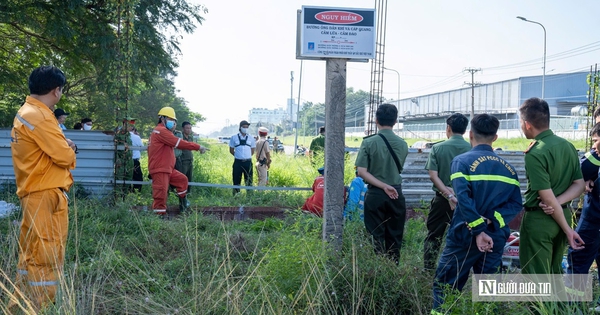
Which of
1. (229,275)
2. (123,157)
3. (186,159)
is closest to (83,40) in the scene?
(186,159)

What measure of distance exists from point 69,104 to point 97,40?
7334mm

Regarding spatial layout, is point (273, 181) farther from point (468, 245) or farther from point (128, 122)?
point (468, 245)

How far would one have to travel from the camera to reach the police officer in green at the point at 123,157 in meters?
9.52

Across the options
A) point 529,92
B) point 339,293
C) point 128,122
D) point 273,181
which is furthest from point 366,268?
point 529,92

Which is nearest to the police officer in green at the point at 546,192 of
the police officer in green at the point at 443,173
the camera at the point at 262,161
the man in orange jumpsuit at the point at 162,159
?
the police officer in green at the point at 443,173

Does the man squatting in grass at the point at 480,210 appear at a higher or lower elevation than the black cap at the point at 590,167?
lower

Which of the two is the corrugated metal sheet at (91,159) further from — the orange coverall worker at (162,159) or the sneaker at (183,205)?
the sneaker at (183,205)

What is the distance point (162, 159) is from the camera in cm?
876

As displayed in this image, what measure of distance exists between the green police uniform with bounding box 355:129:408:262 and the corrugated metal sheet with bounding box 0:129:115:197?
527 centimetres

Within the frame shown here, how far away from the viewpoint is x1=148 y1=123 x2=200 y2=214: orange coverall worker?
866 cm

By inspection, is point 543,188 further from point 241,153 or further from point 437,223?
point 241,153

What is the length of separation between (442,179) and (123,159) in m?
5.84

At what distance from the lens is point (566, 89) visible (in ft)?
206

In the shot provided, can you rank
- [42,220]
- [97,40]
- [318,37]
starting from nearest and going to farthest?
[42,220] → [318,37] → [97,40]
